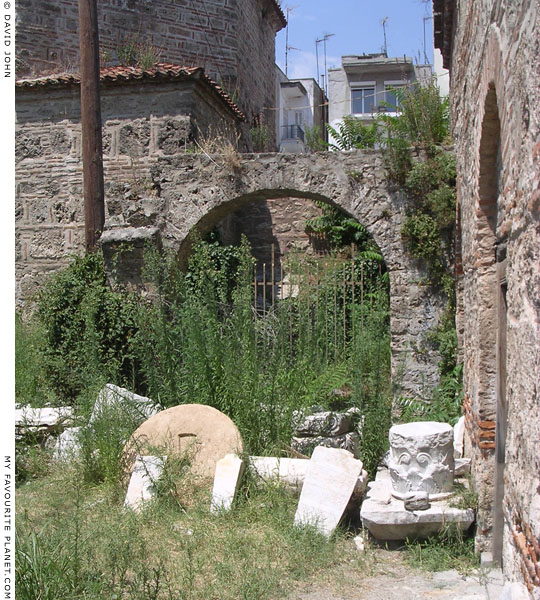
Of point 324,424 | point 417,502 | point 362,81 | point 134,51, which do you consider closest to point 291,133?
point 362,81

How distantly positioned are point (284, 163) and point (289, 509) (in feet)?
16.1

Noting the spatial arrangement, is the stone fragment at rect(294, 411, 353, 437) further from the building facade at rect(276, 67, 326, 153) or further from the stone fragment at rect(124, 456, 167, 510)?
the building facade at rect(276, 67, 326, 153)

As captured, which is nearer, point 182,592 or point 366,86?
point 182,592

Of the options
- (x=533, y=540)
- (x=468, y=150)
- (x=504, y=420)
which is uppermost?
(x=468, y=150)

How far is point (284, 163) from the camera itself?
8.63 m

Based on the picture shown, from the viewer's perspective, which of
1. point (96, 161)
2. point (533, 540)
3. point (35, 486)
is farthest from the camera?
point (96, 161)

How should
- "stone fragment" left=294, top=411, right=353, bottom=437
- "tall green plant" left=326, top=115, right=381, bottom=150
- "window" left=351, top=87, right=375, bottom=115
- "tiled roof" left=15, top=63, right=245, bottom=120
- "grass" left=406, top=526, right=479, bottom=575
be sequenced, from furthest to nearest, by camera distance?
"window" left=351, top=87, right=375, bottom=115
"tall green plant" left=326, top=115, right=381, bottom=150
"tiled roof" left=15, top=63, right=245, bottom=120
"stone fragment" left=294, top=411, right=353, bottom=437
"grass" left=406, top=526, right=479, bottom=575

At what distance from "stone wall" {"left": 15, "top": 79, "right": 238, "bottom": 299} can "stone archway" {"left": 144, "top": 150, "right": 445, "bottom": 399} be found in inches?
72.0

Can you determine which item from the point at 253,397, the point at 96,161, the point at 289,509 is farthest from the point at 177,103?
the point at 289,509

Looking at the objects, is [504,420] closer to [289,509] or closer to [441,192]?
[289,509]

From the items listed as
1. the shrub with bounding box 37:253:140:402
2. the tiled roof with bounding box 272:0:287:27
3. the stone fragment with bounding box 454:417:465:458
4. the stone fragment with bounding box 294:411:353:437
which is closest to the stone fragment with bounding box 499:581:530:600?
the stone fragment with bounding box 454:417:465:458

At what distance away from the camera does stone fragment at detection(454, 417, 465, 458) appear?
18.5 ft

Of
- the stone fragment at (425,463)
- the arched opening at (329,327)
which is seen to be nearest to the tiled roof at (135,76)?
the arched opening at (329,327)

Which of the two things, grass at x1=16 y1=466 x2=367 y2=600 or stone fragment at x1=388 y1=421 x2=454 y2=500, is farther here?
stone fragment at x1=388 y1=421 x2=454 y2=500
